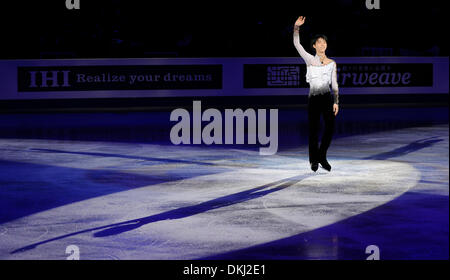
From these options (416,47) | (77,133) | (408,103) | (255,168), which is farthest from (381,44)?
(255,168)

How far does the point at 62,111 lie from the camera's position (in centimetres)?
2256

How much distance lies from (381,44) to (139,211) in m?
23.2

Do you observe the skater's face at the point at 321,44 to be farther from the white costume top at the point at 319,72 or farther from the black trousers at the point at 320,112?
the black trousers at the point at 320,112

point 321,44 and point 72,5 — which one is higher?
point 72,5

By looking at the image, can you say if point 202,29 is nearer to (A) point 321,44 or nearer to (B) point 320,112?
(B) point 320,112

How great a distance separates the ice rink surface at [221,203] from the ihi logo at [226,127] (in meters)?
1.15

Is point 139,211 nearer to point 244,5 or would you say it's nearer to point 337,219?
point 337,219

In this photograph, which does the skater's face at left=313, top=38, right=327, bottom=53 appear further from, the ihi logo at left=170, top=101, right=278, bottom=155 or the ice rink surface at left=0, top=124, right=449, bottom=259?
the ihi logo at left=170, top=101, right=278, bottom=155

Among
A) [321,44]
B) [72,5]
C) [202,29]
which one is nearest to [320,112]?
[321,44]

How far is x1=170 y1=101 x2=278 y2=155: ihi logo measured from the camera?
1554cm

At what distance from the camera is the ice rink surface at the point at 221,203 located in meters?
6.88

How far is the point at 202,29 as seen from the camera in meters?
28.5

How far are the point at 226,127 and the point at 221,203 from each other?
929cm

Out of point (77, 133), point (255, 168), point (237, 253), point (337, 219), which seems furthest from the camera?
point (77, 133)
